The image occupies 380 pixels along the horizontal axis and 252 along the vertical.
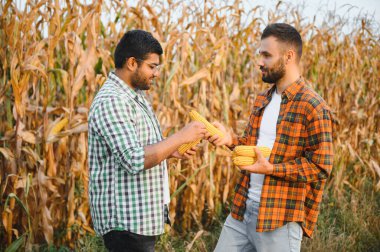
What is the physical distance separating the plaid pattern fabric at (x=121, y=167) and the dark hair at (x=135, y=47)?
13 cm

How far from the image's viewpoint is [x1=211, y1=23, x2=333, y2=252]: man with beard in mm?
2246

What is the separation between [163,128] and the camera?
12.6 ft

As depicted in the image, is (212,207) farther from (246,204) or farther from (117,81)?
(117,81)

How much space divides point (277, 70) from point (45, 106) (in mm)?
1802

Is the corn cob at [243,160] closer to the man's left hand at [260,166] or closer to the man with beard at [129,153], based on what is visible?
the man's left hand at [260,166]

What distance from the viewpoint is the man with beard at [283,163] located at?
7.37 feet

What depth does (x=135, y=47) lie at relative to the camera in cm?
219

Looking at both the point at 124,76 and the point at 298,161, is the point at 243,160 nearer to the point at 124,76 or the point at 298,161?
the point at 298,161

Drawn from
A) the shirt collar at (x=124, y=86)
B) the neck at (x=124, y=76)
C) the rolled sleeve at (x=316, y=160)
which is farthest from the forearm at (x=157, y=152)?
the rolled sleeve at (x=316, y=160)

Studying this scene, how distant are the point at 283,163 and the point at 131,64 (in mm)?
955

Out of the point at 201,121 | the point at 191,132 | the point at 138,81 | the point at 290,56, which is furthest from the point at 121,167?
the point at 290,56

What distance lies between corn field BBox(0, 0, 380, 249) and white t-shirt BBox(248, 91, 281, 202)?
1351 mm

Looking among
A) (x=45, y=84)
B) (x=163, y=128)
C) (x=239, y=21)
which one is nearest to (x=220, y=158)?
(x=163, y=128)

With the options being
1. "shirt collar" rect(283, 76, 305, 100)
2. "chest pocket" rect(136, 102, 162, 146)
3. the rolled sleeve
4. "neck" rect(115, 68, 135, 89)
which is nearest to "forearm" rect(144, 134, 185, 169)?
"chest pocket" rect(136, 102, 162, 146)
